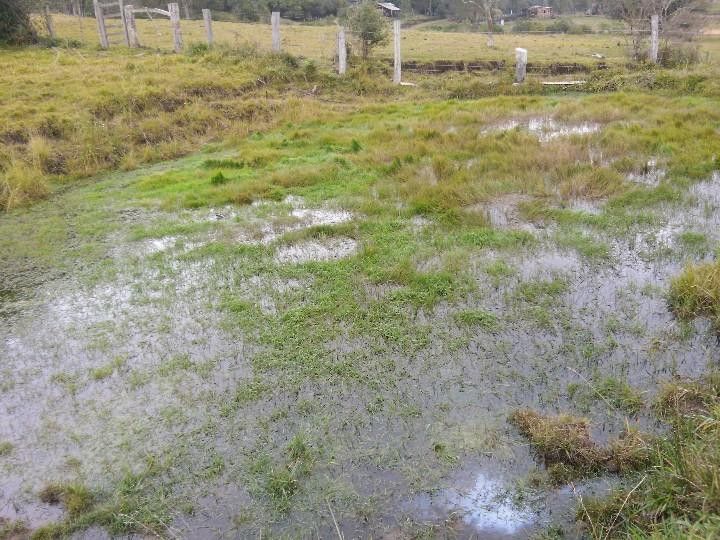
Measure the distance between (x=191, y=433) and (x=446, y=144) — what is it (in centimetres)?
833

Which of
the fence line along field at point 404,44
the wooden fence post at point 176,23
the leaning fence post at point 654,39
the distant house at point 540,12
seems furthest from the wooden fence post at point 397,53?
the distant house at point 540,12

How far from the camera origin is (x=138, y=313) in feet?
20.7

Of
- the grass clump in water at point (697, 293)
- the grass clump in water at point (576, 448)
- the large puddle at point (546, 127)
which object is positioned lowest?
the grass clump in water at point (576, 448)

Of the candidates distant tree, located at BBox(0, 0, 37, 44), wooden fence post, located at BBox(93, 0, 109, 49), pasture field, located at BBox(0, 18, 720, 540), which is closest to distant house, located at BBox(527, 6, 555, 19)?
wooden fence post, located at BBox(93, 0, 109, 49)

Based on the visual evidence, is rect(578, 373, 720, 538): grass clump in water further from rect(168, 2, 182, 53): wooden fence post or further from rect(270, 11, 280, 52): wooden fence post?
rect(168, 2, 182, 53): wooden fence post

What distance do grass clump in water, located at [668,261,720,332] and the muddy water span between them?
0.50 feet

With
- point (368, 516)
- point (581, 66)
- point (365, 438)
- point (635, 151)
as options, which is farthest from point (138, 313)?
point (581, 66)

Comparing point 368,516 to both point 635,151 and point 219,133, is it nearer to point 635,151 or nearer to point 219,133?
point 635,151

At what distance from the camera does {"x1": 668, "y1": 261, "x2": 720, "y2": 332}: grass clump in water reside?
565 centimetres

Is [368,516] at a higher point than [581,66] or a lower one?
Answer: lower

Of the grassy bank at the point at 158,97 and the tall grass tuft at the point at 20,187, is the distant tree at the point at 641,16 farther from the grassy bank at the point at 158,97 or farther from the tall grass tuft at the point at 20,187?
the tall grass tuft at the point at 20,187

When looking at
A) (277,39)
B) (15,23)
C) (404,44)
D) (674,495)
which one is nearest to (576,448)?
(674,495)

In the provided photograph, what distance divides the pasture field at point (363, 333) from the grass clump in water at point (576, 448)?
0.06 feet

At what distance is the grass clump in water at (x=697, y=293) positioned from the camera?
5648 mm
